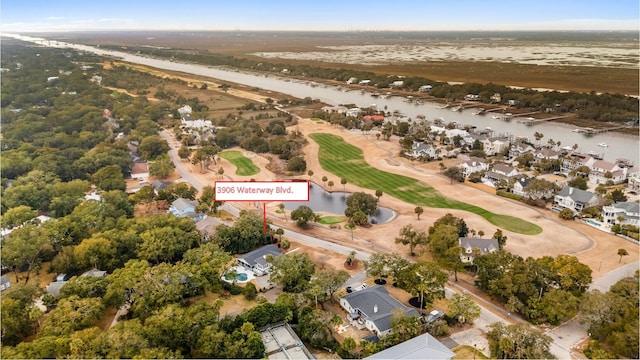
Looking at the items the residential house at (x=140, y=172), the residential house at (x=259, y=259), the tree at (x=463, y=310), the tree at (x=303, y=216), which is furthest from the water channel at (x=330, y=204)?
the residential house at (x=140, y=172)

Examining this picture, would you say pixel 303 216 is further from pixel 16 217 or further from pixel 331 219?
A: pixel 16 217

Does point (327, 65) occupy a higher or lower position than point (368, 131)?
higher

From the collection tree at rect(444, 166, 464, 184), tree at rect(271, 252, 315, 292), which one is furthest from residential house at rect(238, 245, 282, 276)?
tree at rect(444, 166, 464, 184)

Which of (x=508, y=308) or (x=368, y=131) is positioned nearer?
(x=508, y=308)

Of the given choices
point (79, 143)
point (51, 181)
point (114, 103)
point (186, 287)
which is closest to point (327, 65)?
point (114, 103)

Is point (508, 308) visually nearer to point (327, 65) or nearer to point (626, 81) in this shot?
point (626, 81)

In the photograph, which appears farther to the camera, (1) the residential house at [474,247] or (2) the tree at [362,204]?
(2) the tree at [362,204]

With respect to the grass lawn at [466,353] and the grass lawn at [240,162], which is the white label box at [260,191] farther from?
the grass lawn at [466,353]
